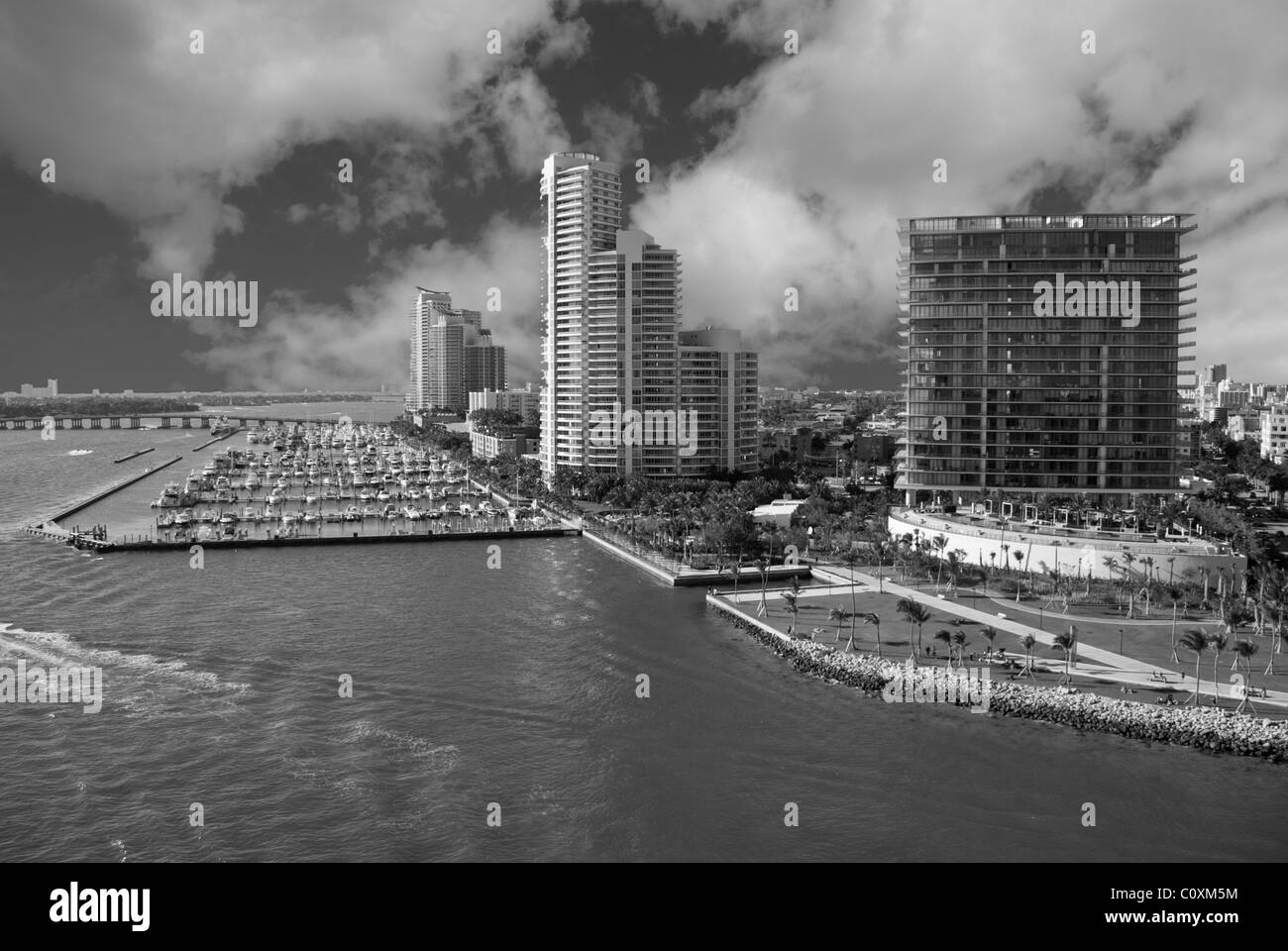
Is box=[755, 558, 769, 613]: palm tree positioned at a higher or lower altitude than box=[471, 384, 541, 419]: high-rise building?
lower

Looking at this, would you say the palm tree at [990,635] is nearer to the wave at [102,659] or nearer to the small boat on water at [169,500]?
the wave at [102,659]

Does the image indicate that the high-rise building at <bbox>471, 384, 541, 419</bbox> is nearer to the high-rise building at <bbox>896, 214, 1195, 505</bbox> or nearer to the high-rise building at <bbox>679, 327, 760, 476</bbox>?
the high-rise building at <bbox>679, 327, 760, 476</bbox>

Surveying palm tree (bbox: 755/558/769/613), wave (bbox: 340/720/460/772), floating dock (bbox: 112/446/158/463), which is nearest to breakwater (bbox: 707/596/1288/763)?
palm tree (bbox: 755/558/769/613)

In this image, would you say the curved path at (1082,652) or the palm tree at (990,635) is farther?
the palm tree at (990,635)

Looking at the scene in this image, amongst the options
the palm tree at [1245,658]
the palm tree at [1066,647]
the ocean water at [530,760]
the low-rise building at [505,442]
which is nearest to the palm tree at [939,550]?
the ocean water at [530,760]
